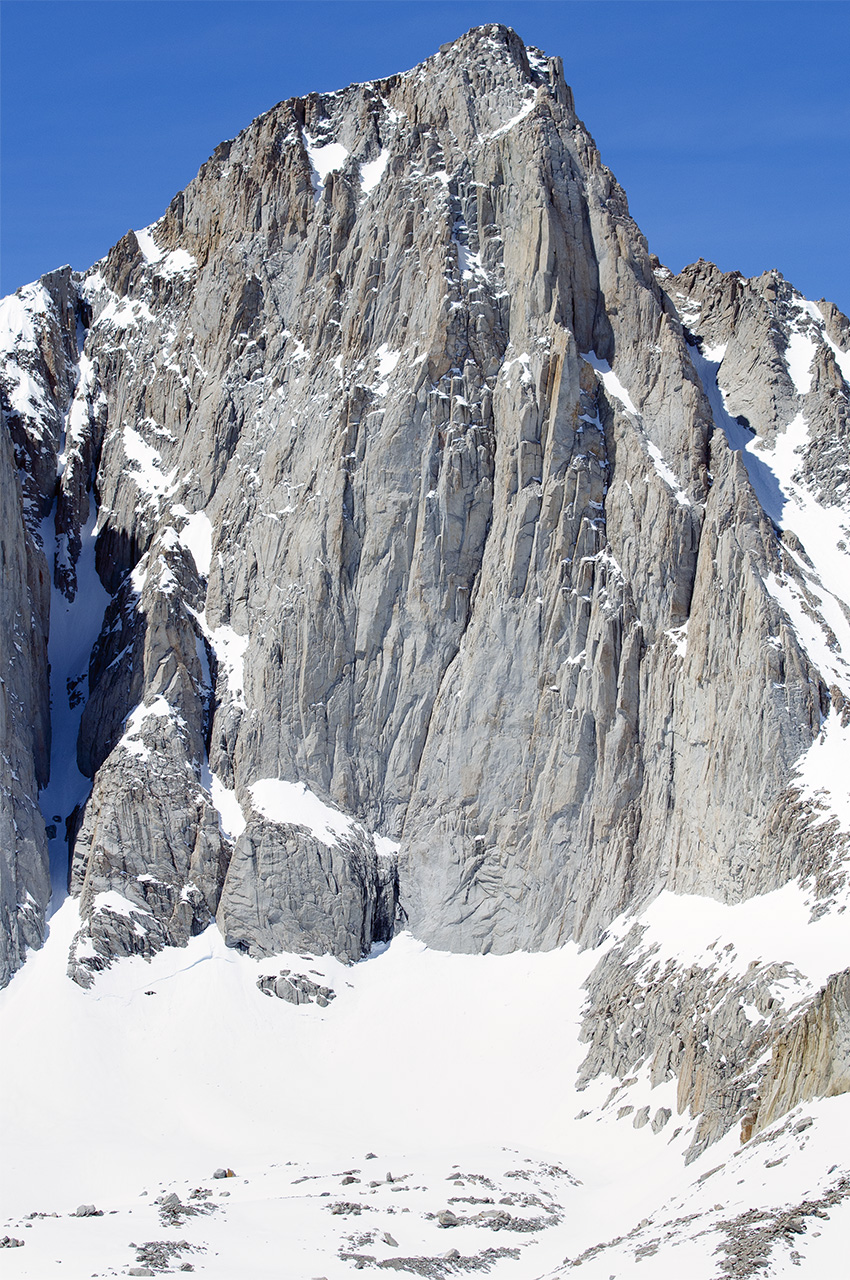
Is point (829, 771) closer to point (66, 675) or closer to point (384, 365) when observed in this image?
point (384, 365)

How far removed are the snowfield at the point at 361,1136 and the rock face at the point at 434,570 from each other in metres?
2.67

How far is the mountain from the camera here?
6638 cm

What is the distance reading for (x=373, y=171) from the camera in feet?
306

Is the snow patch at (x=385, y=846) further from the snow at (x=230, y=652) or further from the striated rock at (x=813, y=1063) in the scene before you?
the striated rock at (x=813, y=1063)

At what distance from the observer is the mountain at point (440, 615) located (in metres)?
66.4

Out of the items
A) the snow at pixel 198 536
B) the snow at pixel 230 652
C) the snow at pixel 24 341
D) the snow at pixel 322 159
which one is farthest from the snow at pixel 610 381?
the snow at pixel 24 341

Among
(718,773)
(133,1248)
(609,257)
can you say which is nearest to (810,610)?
(718,773)

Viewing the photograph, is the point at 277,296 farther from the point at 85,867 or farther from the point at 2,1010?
the point at 2,1010

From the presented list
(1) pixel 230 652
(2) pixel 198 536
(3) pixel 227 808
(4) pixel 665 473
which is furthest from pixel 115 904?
(4) pixel 665 473

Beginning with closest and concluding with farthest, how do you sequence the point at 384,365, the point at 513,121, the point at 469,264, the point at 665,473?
the point at 665,473 < the point at 384,365 < the point at 469,264 < the point at 513,121

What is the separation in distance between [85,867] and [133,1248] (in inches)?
1559

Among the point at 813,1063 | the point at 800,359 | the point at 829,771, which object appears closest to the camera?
the point at 813,1063

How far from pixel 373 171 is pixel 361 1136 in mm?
59791

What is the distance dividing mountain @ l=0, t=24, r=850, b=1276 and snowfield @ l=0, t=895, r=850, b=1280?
0.65 metres
